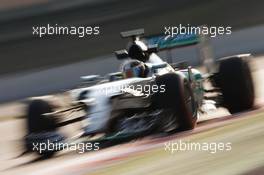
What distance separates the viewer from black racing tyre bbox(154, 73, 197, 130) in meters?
6.42

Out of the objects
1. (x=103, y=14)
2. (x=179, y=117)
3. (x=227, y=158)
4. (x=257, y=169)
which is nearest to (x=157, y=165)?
(x=227, y=158)

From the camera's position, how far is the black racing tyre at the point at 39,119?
6867 millimetres

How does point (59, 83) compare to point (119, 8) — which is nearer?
point (59, 83)

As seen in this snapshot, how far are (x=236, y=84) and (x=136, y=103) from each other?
139cm

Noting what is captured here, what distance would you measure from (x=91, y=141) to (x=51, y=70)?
8.35 meters

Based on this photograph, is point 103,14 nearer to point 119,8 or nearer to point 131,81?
point 119,8

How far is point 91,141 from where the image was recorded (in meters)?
6.90
